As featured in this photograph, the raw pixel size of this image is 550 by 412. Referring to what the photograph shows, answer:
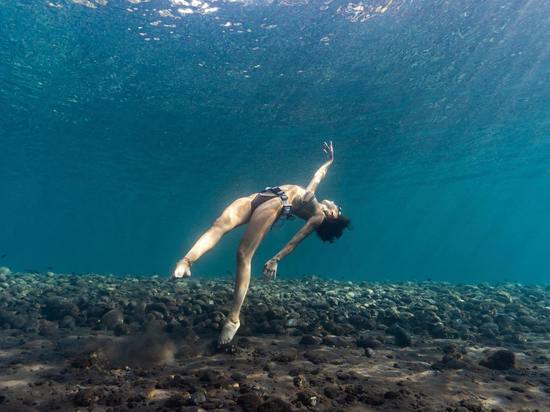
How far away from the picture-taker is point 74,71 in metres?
18.8

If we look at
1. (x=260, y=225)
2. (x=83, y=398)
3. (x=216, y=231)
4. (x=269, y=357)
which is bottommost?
(x=83, y=398)

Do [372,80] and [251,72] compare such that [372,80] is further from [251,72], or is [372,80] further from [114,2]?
[114,2]

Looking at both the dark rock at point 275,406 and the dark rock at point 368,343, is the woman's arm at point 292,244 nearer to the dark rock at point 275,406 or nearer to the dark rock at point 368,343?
the dark rock at point 368,343

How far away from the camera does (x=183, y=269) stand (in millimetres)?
5266

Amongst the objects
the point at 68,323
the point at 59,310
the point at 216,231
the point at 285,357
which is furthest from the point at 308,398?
the point at 59,310

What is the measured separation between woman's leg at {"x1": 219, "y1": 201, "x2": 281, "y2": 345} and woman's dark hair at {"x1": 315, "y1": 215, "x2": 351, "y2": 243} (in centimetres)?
155

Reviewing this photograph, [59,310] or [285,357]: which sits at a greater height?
[285,357]

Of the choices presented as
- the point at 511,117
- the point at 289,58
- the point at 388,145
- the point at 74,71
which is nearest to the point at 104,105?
the point at 74,71

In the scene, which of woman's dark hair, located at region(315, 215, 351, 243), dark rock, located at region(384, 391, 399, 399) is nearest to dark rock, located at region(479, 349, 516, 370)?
dark rock, located at region(384, 391, 399, 399)

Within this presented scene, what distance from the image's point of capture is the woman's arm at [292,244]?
19.6 feet

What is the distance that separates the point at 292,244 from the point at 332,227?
4.08 ft

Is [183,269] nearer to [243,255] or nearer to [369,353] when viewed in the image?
[243,255]

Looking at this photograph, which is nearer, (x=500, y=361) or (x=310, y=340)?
(x=500, y=361)

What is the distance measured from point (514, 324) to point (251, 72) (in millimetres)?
15119
